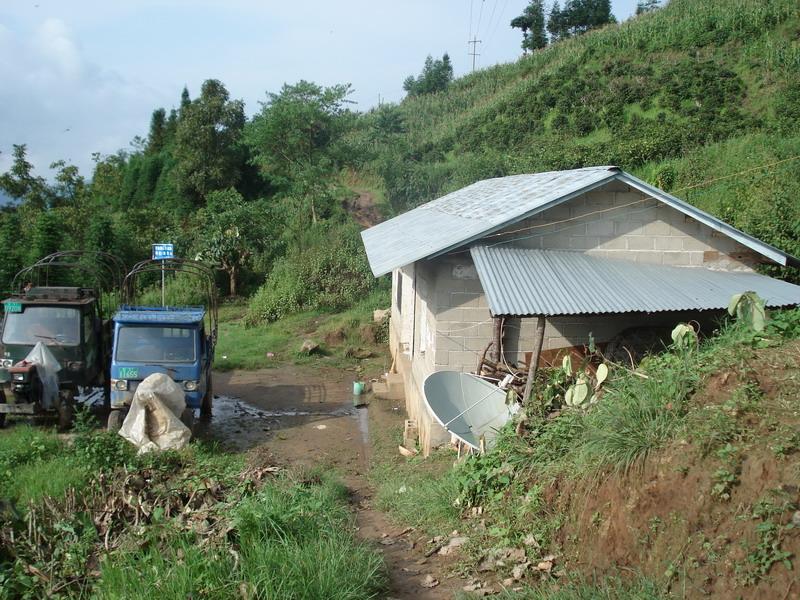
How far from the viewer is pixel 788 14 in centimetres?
3462

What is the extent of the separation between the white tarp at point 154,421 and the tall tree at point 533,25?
5259 centimetres

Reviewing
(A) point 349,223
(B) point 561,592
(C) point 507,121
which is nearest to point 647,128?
(C) point 507,121

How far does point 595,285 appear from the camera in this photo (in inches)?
373

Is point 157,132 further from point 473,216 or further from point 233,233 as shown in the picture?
point 473,216

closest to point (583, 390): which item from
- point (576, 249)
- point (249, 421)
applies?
point (576, 249)

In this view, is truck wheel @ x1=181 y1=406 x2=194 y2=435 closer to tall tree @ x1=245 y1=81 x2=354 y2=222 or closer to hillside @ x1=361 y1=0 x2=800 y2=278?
hillside @ x1=361 y1=0 x2=800 y2=278

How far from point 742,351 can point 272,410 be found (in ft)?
31.4

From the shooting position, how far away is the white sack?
11031 millimetres

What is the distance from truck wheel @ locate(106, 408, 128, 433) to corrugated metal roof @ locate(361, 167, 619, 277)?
441cm

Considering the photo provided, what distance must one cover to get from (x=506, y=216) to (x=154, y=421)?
18.8ft

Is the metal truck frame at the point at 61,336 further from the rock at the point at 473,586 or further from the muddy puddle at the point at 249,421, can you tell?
the rock at the point at 473,586

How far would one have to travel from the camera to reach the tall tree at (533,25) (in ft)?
184

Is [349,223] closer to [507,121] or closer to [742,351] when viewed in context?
[507,121]

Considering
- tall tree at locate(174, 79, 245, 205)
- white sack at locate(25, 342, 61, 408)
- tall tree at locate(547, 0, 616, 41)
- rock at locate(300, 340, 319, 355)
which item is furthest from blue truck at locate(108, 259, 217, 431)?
tall tree at locate(547, 0, 616, 41)
